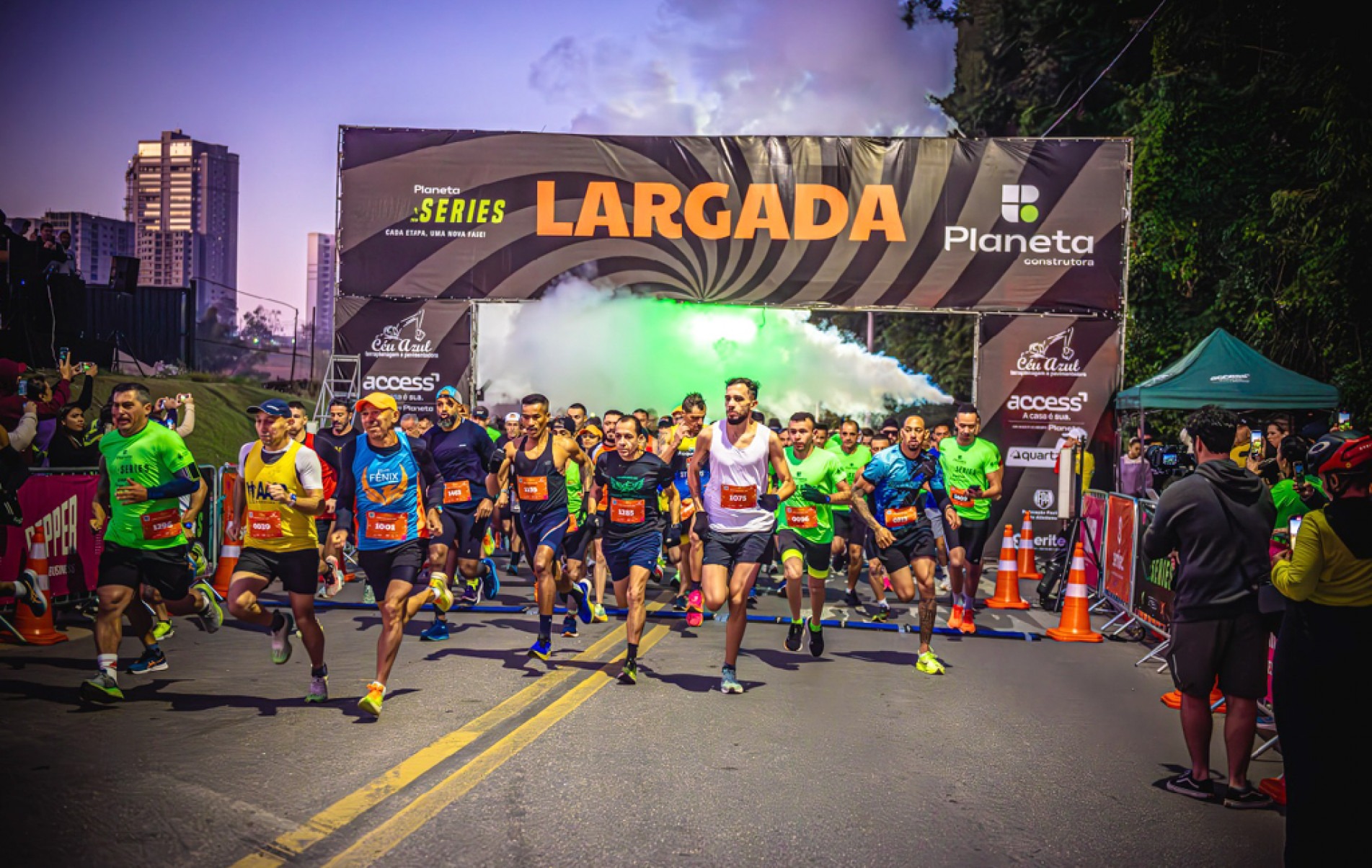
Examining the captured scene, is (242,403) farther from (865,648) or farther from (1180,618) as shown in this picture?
(1180,618)

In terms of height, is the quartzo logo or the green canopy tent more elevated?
the quartzo logo

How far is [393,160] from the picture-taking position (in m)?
18.1

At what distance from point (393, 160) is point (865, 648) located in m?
12.2

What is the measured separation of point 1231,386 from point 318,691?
1321 centimetres

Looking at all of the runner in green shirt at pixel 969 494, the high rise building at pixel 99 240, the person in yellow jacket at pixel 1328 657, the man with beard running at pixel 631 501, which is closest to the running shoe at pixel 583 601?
the man with beard running at pixel 631 501

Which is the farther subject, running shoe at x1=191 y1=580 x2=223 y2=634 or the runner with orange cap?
running shoe at x1=191 y1=580 x2=223 y2=634

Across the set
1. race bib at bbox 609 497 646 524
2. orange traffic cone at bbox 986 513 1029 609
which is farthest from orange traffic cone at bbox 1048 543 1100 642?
race bib at bbox 609 497 646 524

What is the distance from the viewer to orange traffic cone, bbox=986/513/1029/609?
42.6ft

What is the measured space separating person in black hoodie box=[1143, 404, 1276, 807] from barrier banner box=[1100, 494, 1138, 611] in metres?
5.32

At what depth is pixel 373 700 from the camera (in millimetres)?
6602

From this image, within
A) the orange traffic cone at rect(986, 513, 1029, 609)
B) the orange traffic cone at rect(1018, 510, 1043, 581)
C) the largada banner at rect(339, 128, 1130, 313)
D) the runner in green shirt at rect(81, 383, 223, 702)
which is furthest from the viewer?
the largada banner at rect(339, 128, 1130, 313)

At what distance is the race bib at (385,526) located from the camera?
7.18m

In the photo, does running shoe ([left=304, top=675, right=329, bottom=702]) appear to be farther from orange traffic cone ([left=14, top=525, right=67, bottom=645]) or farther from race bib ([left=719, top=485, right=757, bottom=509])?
orange traffic cone ([left=14, top=525, right=67, bottom=645])

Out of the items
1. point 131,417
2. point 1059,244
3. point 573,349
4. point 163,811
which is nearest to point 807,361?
point 573,349
